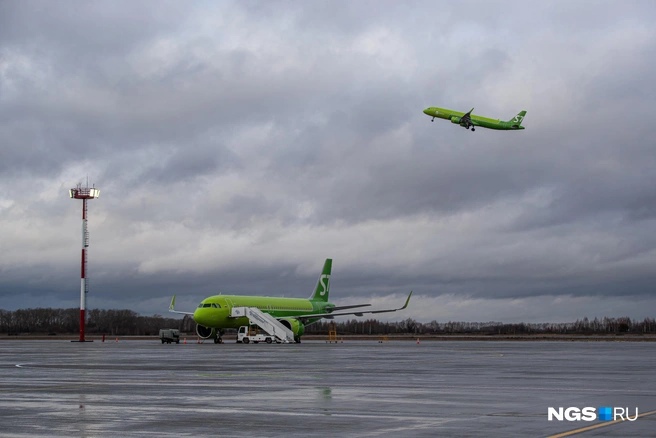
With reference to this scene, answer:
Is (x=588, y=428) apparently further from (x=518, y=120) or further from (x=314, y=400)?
(x=518, y=120)

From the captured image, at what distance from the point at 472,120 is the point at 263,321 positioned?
3308 cm

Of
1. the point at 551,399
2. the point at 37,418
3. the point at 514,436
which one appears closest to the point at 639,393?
the point at 551,399

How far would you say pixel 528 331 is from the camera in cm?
18075

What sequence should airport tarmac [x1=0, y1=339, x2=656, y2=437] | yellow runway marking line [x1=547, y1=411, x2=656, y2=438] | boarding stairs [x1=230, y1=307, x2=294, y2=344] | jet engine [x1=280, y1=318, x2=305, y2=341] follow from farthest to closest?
jet engine [x1=280, y1=318, x2=305, y2=341]
boarding stairs [x1=230, y1=307, x2=294, y2=344]
airport tarmac [x1=0, y1=339, x2=656, y2=437]
yellow runway marking line [x1=547, y1=411, x2=656, y2=438]

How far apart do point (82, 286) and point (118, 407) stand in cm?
8626

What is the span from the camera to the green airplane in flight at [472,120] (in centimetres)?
9750

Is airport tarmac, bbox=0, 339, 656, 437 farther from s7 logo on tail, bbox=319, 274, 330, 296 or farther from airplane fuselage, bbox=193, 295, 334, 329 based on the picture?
s7 logo on tail, bbox=319, 274, 330, 296

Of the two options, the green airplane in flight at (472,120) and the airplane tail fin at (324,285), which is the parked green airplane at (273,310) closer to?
the airplane tail fin at (324,285)

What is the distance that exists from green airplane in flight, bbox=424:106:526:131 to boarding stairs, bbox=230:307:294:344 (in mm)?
30718

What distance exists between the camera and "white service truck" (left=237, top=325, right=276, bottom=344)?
8425 centimetres

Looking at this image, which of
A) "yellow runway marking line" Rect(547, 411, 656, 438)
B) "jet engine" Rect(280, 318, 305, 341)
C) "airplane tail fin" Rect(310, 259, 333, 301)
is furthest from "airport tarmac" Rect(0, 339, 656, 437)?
"airplane tail fin" Rect(310, 259, 333, 301)

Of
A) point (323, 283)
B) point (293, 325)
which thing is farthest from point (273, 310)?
point (323, 283)

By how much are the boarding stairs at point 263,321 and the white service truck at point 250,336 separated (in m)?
0.67

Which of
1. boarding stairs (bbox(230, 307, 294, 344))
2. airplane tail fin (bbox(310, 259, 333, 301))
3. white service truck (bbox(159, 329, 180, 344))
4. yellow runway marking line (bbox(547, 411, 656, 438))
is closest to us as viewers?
yellow runway marking line (bbox(547, 411, 656, 438))
